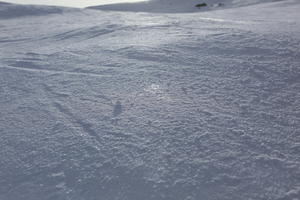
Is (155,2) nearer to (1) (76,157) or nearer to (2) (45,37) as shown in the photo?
(2) (45,37)

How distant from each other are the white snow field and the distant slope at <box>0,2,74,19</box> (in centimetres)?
550

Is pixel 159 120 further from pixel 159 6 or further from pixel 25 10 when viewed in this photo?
pixel 159 6

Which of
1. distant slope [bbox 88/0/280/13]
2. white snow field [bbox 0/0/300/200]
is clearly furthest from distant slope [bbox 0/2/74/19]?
white snow field [bbox 0/0/300/200]

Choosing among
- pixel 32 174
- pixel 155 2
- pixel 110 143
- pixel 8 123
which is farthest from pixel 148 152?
pixel 155 2

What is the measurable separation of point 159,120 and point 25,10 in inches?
324

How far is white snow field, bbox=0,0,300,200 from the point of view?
1.28 m

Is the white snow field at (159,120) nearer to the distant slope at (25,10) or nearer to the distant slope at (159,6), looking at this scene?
the distant slope at (25,10)

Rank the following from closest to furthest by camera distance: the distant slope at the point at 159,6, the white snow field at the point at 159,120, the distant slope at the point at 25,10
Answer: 1. the white snow field at the point at 159,120
2. the distant slope at the point at 25,10
3. the distant slope at the point at 159,6

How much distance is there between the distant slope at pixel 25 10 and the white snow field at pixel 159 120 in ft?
18.1

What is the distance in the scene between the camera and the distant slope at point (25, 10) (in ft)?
25.8

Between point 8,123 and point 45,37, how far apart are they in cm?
292

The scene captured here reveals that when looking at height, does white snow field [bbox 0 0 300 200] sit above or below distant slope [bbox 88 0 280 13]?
below

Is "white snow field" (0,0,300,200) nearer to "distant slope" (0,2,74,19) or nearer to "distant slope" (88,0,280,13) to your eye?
"distant slope" (0,2,74,19)

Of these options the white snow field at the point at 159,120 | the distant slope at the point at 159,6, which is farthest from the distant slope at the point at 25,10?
the white snow field at the point at 159,120
